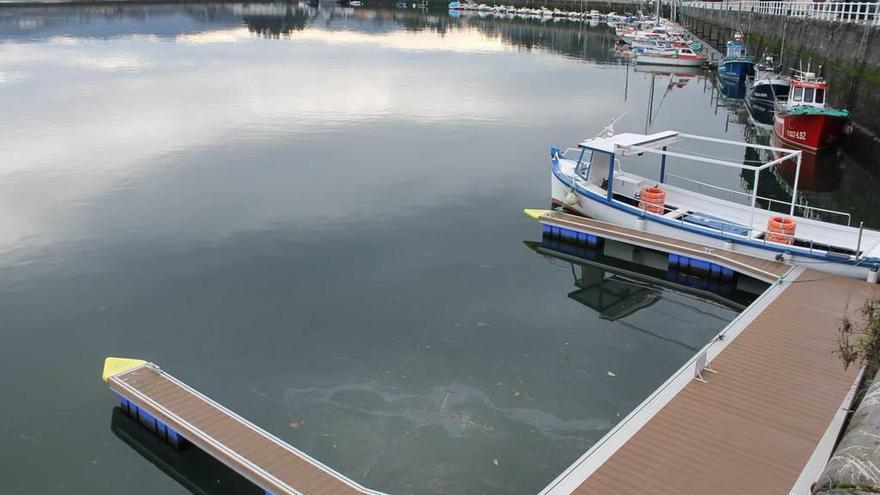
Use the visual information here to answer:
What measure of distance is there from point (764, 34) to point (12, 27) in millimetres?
106131

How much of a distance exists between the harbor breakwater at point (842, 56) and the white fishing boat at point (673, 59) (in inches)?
225

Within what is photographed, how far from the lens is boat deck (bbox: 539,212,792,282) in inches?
819

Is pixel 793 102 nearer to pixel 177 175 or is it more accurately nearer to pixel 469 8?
pixel 177 175

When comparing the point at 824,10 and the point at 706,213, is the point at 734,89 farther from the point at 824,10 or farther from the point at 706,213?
the point at 706,213

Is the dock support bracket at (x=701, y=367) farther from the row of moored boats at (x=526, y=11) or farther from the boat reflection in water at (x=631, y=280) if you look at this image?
the row of moored boats at (x=526, y=11)

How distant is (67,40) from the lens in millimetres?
93688

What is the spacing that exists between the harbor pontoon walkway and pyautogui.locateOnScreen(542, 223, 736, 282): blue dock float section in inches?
569

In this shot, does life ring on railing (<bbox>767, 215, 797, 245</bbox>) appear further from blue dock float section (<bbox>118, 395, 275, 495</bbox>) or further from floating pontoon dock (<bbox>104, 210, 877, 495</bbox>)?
blue dock float section (<bbox>118, 395, 275, 495</bbox>)

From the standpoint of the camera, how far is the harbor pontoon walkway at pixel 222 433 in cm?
1209

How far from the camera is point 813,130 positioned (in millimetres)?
36688

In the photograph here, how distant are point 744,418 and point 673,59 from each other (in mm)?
69082

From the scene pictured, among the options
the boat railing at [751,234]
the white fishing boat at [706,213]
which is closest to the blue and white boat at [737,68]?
the white fishing boat at [706,213]

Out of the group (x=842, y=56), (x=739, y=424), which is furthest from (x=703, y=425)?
(x=842, y=56)

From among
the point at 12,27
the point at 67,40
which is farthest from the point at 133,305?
the point at 12,27
